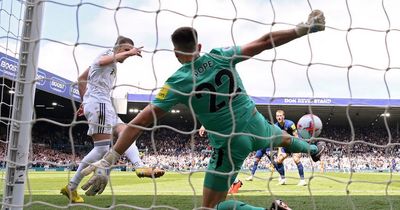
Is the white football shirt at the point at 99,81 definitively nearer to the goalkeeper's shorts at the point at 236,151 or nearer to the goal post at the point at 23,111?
the goal post at the point at 23,111

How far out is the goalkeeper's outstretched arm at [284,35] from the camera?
316 centimetres

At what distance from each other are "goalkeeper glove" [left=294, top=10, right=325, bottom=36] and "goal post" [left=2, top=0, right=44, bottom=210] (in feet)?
6.31

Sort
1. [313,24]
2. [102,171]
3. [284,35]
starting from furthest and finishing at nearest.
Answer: [102,171] < [284,35] < [313,24]

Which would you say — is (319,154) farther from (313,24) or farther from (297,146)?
(313,24)

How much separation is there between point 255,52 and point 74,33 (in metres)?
1.28

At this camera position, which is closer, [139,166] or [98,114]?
[139,166]

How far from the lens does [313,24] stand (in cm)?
315

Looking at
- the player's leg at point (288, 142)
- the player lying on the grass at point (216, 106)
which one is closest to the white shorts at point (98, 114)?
the player lying on the grass at point (216, 106)

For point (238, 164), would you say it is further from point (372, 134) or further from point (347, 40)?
point (372, 134)

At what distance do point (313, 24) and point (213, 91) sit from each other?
888 millimetres

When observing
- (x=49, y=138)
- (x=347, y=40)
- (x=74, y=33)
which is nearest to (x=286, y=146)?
(x=347, y=40)

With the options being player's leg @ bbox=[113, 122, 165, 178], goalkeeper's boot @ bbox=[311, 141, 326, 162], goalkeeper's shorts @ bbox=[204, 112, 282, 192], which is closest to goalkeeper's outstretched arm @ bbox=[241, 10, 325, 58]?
goalkeeper's shorts @ bbox=[204, 112, 282, 192]

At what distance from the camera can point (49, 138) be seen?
37.9 metres

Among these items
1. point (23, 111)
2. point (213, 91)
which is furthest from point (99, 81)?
point (213, 91)
